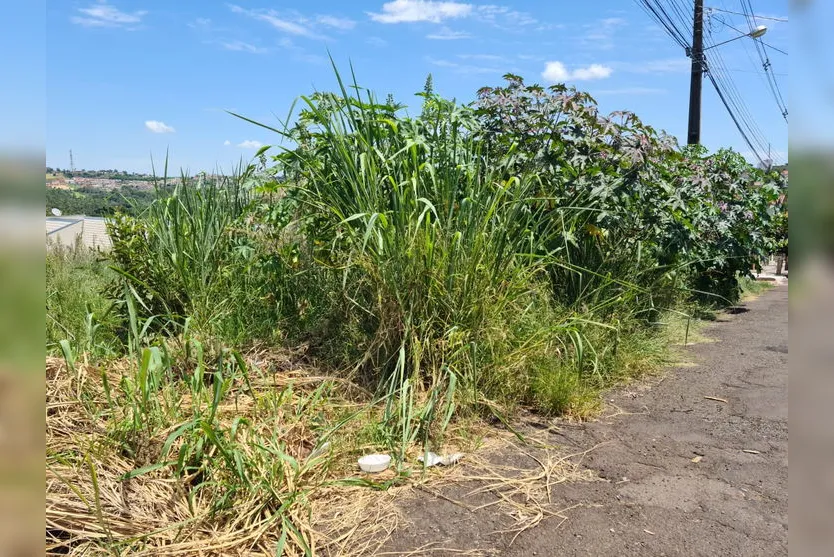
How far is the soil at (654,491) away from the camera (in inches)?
89.1

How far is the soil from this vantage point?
2264 mm

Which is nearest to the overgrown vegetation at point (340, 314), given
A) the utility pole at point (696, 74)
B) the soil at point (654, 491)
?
the soil at point (654, 491)

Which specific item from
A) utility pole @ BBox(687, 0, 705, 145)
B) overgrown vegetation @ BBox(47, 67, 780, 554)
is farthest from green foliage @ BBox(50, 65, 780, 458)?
utility pole @ BBox(687, 0, 705, 145)

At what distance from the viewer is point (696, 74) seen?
13.5 metres

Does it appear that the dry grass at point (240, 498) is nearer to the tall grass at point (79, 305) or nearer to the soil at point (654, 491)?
the soil at point (654, 491)

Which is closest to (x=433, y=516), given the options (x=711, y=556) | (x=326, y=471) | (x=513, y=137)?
(x=326, y=471)

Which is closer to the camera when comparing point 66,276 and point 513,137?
point 513,137

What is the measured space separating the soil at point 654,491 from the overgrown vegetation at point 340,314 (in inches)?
10.4

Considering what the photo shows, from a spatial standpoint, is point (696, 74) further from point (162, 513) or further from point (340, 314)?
point (162, 513)

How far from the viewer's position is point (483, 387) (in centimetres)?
346

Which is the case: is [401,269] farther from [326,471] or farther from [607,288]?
[607,288]

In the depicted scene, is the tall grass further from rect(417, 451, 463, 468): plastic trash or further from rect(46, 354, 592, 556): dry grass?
rect(417, 451, 463, 468): plastic trash

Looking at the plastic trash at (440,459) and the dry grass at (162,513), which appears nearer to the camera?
the dry grass at (162,513)

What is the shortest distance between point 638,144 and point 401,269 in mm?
2347
